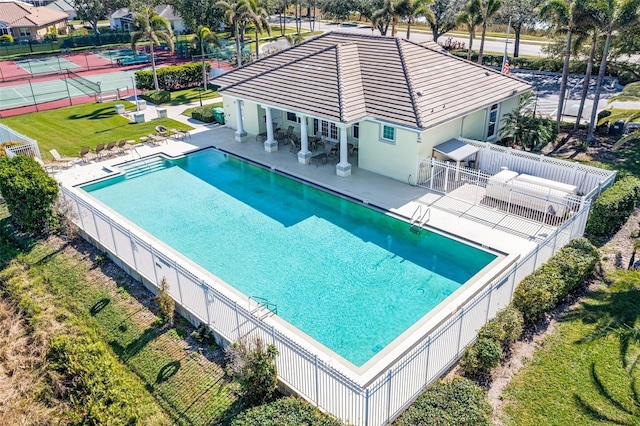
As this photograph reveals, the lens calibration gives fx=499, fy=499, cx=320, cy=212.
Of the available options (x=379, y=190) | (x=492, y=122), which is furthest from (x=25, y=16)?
(x=492, y=122)

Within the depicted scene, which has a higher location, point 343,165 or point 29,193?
point 29,193

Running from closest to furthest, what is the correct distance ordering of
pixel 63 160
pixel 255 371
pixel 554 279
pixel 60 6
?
pixel 255 371, pixel 554 279, pixel 63 160, pixel 60 6

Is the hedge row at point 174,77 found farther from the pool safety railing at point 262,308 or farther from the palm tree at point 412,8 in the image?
the pool safety railing at point 262,308

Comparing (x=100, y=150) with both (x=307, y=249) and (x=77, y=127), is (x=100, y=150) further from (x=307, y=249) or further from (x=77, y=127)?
(x=307, y=249)

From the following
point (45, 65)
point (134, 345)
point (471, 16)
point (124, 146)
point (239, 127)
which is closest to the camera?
point (134, 345)

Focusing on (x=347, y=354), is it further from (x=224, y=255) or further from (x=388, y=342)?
(x=224, y=255)

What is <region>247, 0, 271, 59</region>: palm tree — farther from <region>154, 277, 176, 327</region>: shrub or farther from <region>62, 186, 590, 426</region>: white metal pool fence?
<region>154, 277, 176, 327</region>: shrub

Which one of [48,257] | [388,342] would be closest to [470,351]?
[388,342]

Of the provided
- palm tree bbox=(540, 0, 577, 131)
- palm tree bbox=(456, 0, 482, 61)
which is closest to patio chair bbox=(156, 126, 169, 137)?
palm tree bbox=(540, 0, 577, 131)

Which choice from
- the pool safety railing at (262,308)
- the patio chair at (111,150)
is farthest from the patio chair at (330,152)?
the pool safety railing at (262,308)

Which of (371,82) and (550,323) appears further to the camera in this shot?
(371,82)
